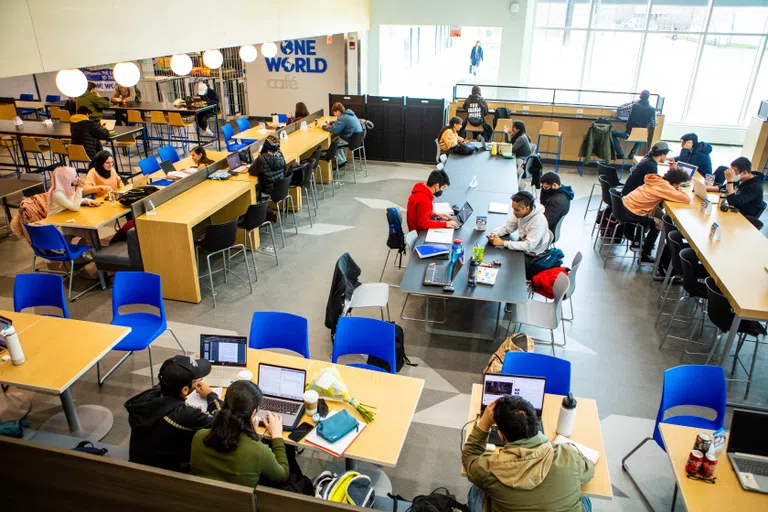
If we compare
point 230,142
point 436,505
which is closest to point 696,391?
point 436,505

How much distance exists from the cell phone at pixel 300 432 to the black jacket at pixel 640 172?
5.42 metres

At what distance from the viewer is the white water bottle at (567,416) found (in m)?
3.03

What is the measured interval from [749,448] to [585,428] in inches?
32.9

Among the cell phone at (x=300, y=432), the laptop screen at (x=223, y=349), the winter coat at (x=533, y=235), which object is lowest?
the cell phone at (x=300, y=432)

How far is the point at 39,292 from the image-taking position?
4414 mm

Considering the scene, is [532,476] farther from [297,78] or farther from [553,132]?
[297,78]

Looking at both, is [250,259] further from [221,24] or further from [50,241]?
[221,24]

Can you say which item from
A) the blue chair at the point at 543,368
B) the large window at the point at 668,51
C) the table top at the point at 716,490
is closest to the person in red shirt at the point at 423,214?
the blue chair at the point at 543,368

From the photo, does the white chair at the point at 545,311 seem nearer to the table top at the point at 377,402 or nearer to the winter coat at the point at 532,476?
the table top at the point at 377,402

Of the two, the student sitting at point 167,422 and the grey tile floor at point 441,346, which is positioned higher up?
the student sitting at point 167,422

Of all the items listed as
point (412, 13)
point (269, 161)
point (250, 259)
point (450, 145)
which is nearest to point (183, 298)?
point (250, 259)

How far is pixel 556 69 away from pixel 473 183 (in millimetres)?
7680

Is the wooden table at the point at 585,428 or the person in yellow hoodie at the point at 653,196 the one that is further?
the person in yellow hoodie at the point at 653,196

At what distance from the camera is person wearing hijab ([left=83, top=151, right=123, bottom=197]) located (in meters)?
6.32
